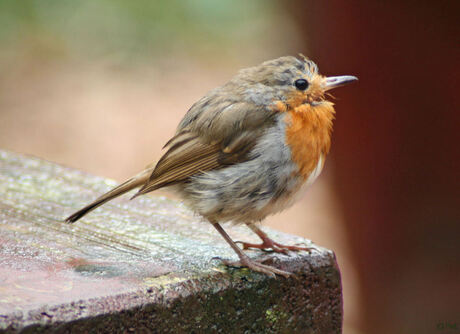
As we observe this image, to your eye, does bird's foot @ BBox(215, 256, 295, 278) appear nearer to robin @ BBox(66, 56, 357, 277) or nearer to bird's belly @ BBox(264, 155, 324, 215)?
robin @ BBox(66, 56, 357, 277)

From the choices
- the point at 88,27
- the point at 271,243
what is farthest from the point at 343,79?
the point at 88,27

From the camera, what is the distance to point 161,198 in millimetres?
2863

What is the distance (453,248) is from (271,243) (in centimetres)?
243

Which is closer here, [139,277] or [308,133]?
[139,277]

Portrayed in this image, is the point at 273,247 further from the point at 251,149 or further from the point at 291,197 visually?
the point at 251,149

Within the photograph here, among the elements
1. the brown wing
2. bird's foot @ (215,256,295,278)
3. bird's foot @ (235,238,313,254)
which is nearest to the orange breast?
the brown wing

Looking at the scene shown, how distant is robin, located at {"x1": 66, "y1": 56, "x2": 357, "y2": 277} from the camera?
8.26 feet

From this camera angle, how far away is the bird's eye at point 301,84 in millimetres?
2684

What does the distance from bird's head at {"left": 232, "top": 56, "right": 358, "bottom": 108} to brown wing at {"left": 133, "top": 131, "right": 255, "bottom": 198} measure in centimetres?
18

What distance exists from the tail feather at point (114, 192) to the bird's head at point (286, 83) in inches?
19.6

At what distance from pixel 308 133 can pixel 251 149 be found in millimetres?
212

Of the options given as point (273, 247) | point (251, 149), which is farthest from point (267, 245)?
point (251, 149)

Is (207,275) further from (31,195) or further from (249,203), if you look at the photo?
(31,195)

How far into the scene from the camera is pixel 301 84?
8.82 feet
